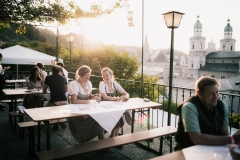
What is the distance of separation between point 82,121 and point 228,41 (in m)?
118

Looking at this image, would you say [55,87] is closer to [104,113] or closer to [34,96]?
[34,96]

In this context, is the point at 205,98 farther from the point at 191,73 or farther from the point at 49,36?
the point at 191,73

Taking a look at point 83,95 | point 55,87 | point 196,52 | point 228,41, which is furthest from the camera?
point 228,41

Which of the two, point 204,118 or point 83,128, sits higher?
point 204,118

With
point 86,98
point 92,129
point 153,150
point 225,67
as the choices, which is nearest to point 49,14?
point 86,98

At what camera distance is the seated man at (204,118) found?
6.35ft

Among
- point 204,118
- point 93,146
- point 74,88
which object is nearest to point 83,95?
point 74,88

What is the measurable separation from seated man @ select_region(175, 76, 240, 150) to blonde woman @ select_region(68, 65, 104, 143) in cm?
191

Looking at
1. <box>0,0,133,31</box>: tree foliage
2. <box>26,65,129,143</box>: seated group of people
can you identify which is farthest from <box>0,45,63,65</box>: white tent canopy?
<box>26,65,129,143</box>: seated group of people

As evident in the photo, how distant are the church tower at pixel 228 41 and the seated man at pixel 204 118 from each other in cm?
11782

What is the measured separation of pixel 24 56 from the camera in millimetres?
10453

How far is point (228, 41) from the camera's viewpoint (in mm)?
106750

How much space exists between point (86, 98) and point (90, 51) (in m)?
23.3

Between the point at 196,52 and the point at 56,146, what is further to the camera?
the point at 196,52
